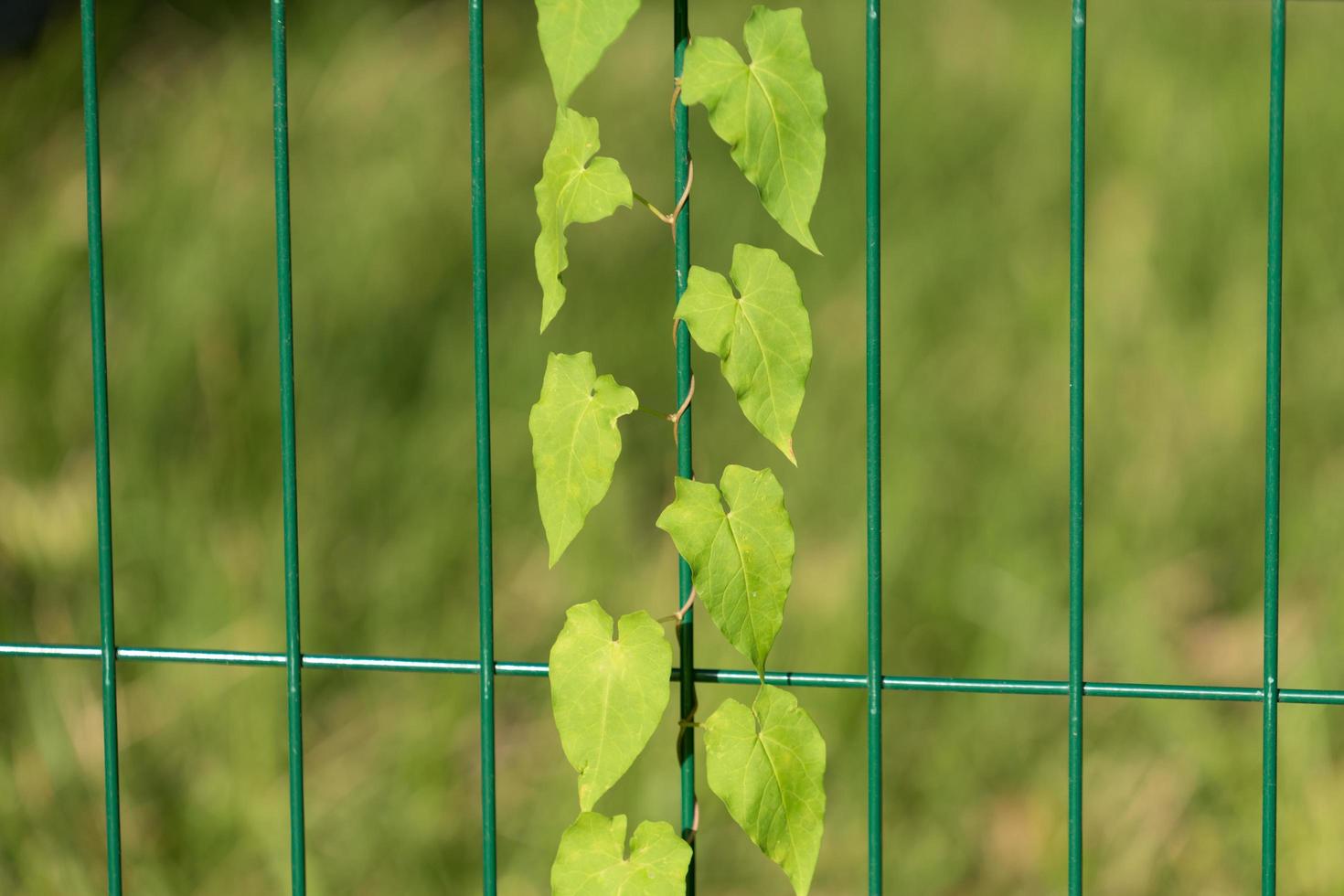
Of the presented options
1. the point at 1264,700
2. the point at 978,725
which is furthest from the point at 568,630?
the point at 978,725

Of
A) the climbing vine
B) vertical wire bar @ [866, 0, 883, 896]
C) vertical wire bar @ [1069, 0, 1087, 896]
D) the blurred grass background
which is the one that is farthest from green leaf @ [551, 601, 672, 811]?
the blurred grass background

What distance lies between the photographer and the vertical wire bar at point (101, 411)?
128cm

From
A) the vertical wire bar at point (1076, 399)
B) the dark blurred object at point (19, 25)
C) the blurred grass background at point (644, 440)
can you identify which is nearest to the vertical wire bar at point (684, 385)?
the vertical wire bar at point (1076, 399)

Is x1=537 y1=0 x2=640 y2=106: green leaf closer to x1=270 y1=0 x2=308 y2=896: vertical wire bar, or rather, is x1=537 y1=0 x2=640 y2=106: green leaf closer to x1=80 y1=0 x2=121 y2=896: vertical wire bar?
x1=270 y1=0 x2=308 y2=896: vertical wire bar

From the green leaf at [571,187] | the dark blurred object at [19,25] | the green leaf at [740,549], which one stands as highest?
the dark blurred object at [19,25]

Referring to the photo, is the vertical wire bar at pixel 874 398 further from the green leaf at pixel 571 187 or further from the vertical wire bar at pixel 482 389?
the vertical wire bar at pixel 482 389

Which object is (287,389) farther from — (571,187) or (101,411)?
(571,187)

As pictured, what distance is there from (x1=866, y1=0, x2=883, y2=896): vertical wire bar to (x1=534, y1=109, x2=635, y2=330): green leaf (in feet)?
0.58

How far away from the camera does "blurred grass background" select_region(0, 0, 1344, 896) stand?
2416 millimetres

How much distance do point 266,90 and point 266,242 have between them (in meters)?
0.70

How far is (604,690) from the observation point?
46.6 inches

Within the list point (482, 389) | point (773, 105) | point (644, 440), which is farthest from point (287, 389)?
point (644, 440)

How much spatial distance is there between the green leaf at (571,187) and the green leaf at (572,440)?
0.15 ft

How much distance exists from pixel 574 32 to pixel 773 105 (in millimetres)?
145
